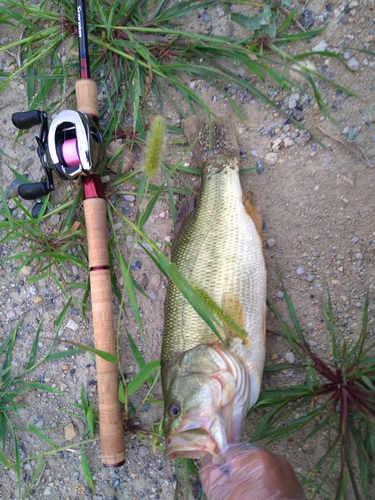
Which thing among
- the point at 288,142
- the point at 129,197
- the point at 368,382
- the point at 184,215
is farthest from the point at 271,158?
the point at 368,382

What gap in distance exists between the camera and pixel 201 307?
6.61 feet

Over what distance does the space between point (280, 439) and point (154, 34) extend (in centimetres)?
278

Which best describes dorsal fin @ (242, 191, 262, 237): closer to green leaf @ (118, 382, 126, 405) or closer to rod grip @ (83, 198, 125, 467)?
rod grip @ (83, 198, 125, 467)

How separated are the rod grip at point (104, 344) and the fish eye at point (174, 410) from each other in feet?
1.61

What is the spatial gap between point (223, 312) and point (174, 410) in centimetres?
58

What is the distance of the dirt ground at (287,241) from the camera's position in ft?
8.80

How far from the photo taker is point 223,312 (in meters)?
2.37

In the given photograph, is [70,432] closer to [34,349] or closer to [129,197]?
[34,349]

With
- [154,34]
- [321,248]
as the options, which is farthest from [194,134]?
[321,248]

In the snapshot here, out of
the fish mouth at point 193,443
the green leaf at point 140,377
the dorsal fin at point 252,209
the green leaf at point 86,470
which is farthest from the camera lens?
the green leaf at point 86,470

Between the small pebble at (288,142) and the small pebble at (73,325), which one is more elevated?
the small pebble at (288,142)

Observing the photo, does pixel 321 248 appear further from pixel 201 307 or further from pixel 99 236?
pixel 99 236

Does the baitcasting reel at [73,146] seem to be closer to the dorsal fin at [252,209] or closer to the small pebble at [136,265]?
Result: the small pebble at [136,265]

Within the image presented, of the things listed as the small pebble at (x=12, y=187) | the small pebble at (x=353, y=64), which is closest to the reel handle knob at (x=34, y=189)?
the small pebble at (x=12, y=187)
